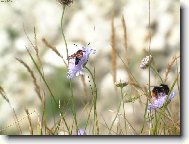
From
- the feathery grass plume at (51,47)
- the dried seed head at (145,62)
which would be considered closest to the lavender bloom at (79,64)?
the feathery grass plume at (51,47)

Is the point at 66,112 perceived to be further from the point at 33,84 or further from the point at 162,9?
the point at 162,9

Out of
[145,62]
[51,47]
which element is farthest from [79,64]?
[145,62]

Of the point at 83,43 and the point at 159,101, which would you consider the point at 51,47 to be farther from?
the point at 159,101

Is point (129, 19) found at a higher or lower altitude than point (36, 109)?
higher

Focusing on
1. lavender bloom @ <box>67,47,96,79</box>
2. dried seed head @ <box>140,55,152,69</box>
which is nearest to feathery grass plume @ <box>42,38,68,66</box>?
lavender bloom @ <box>67,47,96,79</box>

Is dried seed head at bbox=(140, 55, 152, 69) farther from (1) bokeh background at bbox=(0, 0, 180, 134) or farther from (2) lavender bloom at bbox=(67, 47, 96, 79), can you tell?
(2) lavender bloom at bbox=(67, 47, 96, 79)

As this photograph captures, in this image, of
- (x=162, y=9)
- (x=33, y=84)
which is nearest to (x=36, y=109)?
(x=33, y=84)

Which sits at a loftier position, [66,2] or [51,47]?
[66,2]
